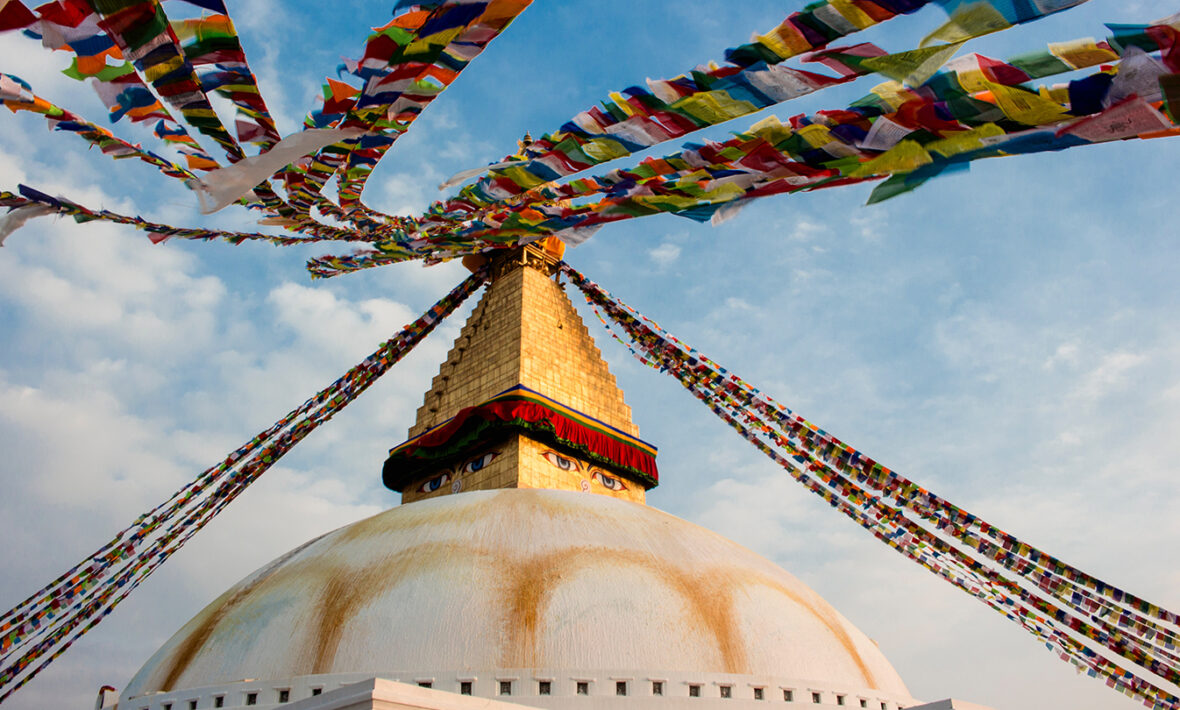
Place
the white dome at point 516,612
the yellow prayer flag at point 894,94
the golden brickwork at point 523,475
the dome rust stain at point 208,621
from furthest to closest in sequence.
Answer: the golden brickwork at point 523,475, the dome rust stain at point 208,621, the white dome at point 516,612, the yellow prayer flag at point 894,94

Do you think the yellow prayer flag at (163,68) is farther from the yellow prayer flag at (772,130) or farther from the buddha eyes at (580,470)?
the buddha eyes at (580,470)

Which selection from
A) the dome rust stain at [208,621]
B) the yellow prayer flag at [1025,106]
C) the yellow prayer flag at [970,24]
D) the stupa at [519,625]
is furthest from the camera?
the dome rust stain at [208,621]

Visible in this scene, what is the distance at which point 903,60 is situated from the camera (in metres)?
3.03

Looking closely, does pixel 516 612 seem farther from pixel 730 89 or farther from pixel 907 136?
pixel 907 136

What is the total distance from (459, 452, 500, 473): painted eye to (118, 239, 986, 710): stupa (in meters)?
1.61

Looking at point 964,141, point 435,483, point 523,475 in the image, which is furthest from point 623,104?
point 435,483

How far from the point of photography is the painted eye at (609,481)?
32.6 ft

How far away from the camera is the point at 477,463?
966 cm

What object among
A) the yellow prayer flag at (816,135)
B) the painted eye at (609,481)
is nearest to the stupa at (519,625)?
the painted eye at (609,481)

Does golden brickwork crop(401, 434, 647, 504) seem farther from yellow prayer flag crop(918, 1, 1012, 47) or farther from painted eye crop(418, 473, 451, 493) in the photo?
yellow prayer flag crop(918, 1, 1012, 47)

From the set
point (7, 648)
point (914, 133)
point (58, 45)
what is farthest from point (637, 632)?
point (7, 648)

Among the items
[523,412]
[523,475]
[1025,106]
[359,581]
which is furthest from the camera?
[523,412]

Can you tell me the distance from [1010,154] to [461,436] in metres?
7.50

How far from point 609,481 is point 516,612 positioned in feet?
14.1
